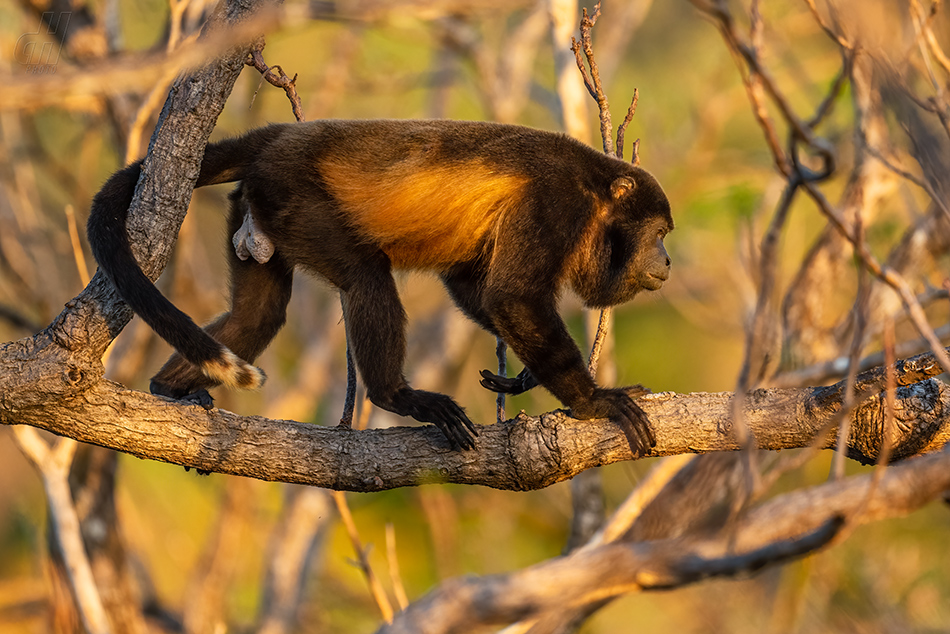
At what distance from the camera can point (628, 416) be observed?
329 cm

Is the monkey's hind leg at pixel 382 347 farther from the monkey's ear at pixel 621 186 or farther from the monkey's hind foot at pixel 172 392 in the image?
the monkey's ear at pixel 621 186

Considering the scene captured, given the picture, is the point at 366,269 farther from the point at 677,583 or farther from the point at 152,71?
the point at 677,583

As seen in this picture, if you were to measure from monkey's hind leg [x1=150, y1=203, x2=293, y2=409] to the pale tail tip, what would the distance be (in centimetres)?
102

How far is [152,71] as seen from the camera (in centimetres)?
166

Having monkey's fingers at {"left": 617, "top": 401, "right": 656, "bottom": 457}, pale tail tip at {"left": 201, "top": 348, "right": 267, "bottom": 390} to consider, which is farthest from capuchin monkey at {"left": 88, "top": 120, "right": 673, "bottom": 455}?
pale tail tip at {"left": 201, "top": 348, "right": 267, "bottom": 390}

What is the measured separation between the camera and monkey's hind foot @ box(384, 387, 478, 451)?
337 cm

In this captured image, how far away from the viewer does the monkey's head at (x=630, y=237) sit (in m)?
4.34

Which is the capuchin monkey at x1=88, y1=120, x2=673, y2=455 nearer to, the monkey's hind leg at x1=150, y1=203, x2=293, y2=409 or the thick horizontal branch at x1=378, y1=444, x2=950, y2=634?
the monkey's hind leg at x1=150, y1=203, x2=293, y2=409

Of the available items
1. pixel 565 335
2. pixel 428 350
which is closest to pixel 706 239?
pixel 428 350

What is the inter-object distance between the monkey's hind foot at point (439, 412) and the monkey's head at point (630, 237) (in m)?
1.14

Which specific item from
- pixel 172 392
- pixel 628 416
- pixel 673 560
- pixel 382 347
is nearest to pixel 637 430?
pixel 628 416

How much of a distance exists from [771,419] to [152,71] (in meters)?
2.53

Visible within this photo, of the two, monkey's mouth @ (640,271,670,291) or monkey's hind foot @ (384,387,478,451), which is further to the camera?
monkey's mouth @ (640,271,670,291)

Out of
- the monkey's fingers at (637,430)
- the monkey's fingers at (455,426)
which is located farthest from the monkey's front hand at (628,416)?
the monkey's fingers at (455,426)
